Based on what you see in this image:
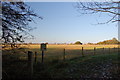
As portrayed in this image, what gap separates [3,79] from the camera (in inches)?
191

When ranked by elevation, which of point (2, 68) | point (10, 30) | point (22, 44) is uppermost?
point (10, 30)

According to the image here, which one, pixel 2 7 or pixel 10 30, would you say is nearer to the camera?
pixel 2 7

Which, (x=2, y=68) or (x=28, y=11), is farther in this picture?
(x=28, y=11)

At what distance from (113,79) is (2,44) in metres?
4.42

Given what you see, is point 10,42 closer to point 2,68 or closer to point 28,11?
point 2,68

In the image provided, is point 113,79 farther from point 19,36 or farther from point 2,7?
point 2,7

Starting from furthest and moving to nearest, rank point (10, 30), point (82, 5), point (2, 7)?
point (82, 5)
point (10, 30)
point (2, 7)

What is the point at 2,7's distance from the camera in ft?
15.3

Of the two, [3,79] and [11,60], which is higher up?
[11,60]

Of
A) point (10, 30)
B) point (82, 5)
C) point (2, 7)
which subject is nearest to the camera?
point (2, 7)

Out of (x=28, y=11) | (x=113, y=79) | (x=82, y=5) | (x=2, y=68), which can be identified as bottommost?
(x=113, y=79)

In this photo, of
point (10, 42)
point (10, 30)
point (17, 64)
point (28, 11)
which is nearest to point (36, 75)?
point (17, 64)

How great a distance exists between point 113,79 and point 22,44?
12.5 feet

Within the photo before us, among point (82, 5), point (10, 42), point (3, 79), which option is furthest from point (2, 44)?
point (82, 5)
